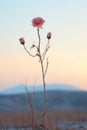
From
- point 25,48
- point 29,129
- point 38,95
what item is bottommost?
point 38,95

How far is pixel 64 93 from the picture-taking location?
59.0 m

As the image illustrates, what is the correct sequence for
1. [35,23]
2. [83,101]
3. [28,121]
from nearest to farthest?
[35,23] < [28,121] < [83,101]

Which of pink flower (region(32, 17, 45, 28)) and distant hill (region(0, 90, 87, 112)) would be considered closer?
pink flower (region(32, 17, 45, 28))

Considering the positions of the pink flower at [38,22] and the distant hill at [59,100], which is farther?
the distant hill at [59,100]

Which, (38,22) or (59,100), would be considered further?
(59,100)

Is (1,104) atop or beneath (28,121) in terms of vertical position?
beneath

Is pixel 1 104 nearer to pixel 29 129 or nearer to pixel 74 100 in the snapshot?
pixel 74 100

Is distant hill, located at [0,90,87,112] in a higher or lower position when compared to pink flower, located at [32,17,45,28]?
lower

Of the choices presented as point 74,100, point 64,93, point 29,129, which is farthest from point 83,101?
point 29,129

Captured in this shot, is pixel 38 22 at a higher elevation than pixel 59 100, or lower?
higher

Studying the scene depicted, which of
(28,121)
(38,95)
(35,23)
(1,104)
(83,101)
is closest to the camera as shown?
(35,23)

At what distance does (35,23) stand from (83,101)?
47.0 m

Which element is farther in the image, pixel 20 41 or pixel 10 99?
pixel 10 99

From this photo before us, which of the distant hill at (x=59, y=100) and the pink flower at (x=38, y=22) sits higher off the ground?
the pink flower at (x=38, y=22)
